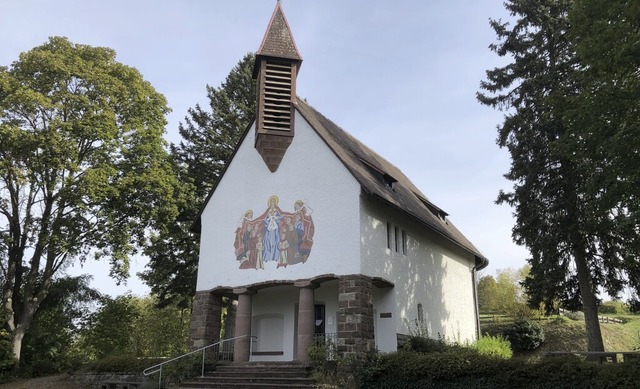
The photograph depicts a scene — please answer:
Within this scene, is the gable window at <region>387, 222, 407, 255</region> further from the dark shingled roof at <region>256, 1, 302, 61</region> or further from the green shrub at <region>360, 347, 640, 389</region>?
the dark shingled roof at <region>256, 1, 302, 61</region>

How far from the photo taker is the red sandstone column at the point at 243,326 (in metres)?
18.4

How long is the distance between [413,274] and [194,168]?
14.3 m

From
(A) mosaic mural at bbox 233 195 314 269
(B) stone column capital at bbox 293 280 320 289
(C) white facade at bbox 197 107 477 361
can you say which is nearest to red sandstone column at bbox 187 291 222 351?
(C) white facade at bbox 197 107 477 361

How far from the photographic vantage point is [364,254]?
17062 mm

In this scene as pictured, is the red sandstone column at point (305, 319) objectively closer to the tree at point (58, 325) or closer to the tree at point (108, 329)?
the tree at point (58, 325)

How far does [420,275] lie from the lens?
20797 millimetres

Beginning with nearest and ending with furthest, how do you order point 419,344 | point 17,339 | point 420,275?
point 419,344 → point 420,275 → point 17,339

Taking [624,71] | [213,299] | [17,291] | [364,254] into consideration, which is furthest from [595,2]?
[17,291]

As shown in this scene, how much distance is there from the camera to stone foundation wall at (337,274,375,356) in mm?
15789

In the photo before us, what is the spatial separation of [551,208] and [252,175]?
11.2 m

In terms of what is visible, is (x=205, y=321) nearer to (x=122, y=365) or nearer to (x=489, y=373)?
(x=122, y=365)

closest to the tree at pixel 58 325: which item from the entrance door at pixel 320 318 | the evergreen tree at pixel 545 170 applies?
the entrance door at pixel 320 318

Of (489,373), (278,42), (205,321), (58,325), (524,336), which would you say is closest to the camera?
(489,373)

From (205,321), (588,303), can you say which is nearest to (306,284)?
(205,321)
